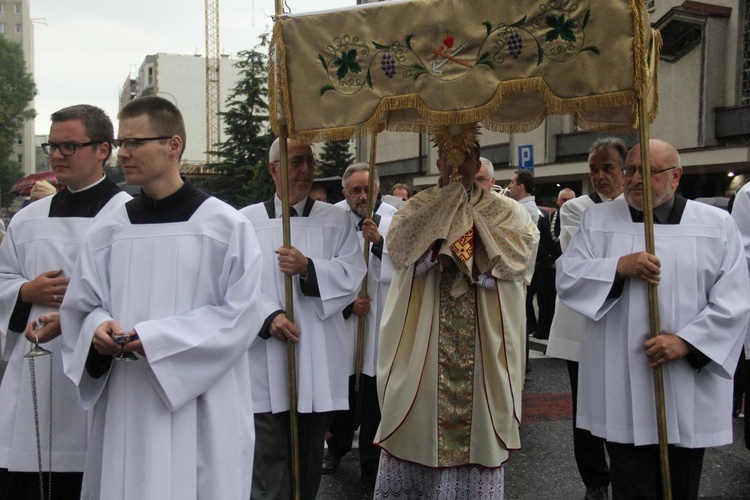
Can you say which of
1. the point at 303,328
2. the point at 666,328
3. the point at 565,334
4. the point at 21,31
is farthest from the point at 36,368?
the point at 21,31

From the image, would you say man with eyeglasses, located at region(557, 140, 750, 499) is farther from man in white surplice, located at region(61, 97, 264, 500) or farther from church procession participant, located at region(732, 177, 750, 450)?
man in white surplice, located at region(61, 97, 264, 500)

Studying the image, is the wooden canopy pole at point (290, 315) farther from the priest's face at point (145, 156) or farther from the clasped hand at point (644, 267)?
the clasped hand at point (644, 267)

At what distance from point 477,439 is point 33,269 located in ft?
7.66

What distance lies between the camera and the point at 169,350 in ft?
10.2

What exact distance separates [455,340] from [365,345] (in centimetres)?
163

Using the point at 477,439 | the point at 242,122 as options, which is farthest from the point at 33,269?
the point at 242,122

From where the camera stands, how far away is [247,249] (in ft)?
11.0

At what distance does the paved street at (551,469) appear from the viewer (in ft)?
17.7

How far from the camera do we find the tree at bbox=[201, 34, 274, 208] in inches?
1261

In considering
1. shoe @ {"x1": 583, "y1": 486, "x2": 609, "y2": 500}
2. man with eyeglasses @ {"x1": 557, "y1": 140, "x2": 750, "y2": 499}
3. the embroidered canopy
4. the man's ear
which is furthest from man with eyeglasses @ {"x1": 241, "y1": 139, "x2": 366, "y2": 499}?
shoe @ {"x1": 583, "y1": 486, "x2": 609, "y2": 500}

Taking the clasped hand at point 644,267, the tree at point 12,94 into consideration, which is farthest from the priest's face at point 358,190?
the tree at point 12,94

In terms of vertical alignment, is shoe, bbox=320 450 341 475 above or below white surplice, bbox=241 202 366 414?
below

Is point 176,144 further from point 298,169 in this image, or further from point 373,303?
point 373,303

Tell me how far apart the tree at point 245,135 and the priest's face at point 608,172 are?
2672 centimetres
